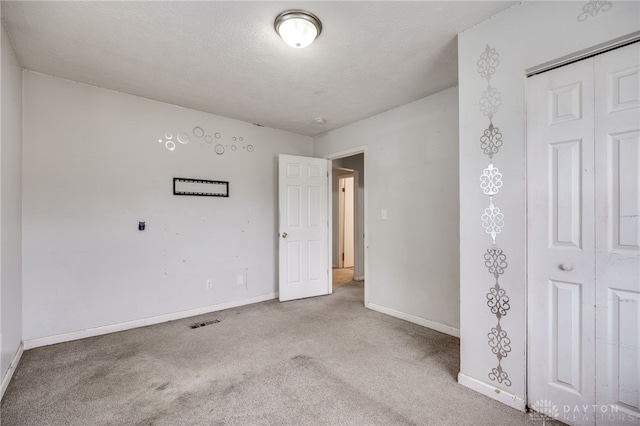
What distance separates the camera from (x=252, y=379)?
83.0 inches

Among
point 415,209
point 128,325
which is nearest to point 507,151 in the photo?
point 415,209

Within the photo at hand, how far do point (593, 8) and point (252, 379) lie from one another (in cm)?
304

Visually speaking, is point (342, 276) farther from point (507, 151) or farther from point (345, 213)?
point (507, 151)

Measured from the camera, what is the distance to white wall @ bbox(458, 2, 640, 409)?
1.60 meters

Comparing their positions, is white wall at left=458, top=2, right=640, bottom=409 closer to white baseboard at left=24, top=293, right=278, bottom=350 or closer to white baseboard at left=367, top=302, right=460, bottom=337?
white baseboard at left=367, top=302, right=460, bottom=337

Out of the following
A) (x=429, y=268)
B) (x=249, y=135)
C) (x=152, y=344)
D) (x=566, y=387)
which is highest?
(x=249, y=135)

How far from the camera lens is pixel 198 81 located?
9.09 feet

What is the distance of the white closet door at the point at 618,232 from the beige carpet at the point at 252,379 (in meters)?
0.51

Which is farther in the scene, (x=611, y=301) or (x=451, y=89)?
(x=451, y=89)

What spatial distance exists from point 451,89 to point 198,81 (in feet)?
8.19

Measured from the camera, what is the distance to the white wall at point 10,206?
1.96 meters

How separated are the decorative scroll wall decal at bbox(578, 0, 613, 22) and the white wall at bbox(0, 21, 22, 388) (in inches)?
139

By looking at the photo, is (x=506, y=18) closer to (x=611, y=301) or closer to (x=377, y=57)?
(x=377, y=57)

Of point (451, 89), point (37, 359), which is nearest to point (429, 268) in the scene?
point (451, 89)
